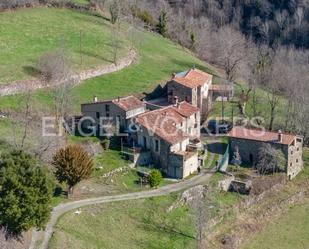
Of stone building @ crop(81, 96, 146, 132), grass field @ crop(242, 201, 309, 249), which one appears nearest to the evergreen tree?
stone building @ crop(81, 96, 146, 132)

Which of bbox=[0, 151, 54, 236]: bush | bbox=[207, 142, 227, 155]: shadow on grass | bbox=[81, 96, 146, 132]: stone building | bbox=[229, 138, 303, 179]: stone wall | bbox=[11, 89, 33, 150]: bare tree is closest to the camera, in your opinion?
bbox=[0, 151, 54, 236]: bush

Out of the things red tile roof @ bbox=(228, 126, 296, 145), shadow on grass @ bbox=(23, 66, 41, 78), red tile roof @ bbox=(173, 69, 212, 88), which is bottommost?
red tile roof @ bbox=(228, 126, 296, 145)

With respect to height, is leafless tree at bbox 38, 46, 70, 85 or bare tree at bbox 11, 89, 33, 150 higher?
leafless tree at bbox 38, 46, 70, 85

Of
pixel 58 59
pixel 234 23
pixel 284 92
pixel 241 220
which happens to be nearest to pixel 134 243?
pixel 241 220

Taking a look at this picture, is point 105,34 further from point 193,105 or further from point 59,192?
point 59,192

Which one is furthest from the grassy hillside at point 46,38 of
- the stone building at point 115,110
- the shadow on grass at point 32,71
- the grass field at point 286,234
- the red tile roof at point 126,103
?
the grass field at point 286,234

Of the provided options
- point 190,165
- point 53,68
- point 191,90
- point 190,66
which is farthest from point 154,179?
point 190,66

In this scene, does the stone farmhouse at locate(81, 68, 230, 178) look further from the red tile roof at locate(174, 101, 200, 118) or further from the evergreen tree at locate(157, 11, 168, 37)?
the evergreen tree at locate(157, 11, 168, 37)

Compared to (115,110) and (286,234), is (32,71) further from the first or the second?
(286,234)
